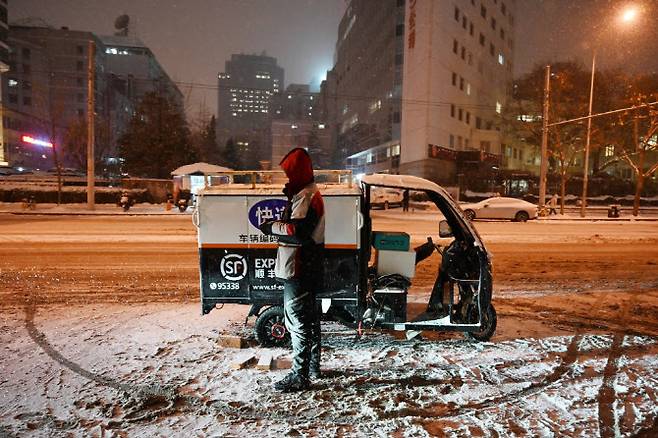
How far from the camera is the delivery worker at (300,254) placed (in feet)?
12.7

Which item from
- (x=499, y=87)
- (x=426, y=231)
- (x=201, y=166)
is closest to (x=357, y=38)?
(x=499, y=87)

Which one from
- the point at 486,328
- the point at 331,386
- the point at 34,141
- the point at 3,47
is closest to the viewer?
the point at 331,386

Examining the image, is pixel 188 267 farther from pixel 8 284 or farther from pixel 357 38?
pixel 357 38

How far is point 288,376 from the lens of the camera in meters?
4.11

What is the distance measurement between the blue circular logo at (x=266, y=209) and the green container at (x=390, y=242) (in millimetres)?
1171

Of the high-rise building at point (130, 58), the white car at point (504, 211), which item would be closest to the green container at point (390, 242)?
the white car at point (504, 211)

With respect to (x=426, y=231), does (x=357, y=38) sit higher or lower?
higher

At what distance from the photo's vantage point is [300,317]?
158 inches

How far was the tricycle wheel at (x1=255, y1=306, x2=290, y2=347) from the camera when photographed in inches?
196

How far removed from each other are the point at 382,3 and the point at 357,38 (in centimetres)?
1710

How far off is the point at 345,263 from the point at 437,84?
45.4 m

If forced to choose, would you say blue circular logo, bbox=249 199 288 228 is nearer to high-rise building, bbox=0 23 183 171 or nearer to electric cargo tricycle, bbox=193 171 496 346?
electric cargo tricycle, bbox=193 171 496 346

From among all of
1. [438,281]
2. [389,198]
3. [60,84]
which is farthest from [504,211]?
[60,84]

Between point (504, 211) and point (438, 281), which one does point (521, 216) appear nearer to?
point (504, 211)
